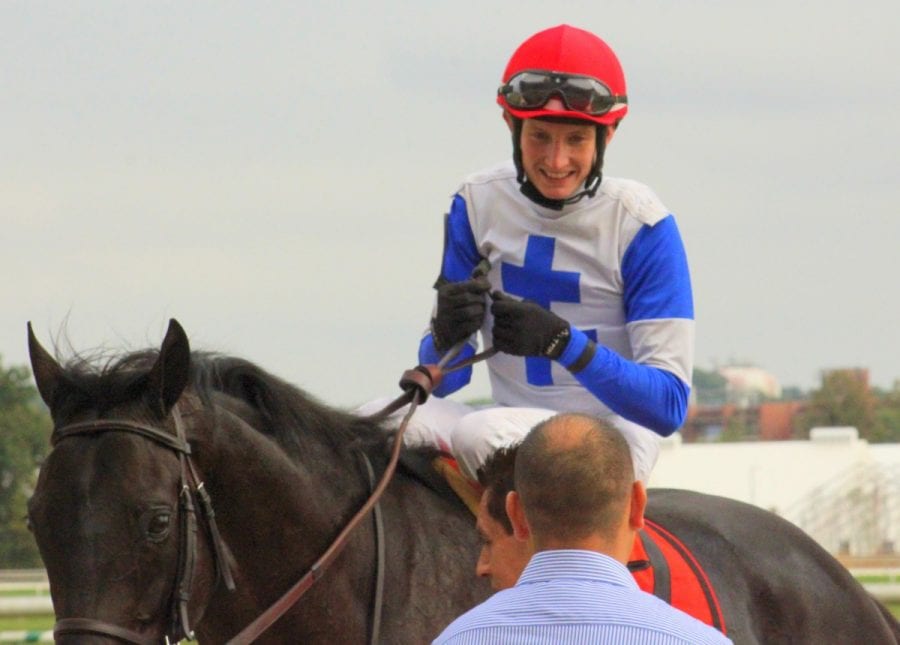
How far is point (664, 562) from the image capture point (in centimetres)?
485

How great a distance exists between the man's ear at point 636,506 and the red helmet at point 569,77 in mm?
2038

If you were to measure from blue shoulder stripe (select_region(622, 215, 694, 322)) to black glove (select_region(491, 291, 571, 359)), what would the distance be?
0.96ft

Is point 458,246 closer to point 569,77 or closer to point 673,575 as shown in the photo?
point 569,77

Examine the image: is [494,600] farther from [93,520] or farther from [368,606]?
[368,606]

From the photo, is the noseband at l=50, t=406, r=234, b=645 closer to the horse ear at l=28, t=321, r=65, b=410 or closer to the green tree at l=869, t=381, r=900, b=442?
the horse ear at l=28, t=321, r=65, b=410

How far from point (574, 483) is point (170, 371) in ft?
5.11

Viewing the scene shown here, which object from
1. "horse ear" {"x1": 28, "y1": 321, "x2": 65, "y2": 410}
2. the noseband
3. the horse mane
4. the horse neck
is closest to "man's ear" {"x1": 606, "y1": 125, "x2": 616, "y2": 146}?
the horse mane

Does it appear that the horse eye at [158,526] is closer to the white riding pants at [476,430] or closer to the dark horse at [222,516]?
the dark horse at [222,516]

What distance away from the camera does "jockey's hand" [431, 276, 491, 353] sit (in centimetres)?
482

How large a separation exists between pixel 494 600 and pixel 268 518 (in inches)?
66.9

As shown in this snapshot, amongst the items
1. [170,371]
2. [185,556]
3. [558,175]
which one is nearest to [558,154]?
[558,175]

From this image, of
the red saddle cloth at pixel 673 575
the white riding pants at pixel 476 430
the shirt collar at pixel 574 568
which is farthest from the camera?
the red saddle cloth at pixel 673 575

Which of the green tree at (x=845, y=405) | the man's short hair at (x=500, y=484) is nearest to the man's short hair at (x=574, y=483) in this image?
the man's short hair at (x=500, y=484)

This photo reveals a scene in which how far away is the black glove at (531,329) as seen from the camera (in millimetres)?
4594
